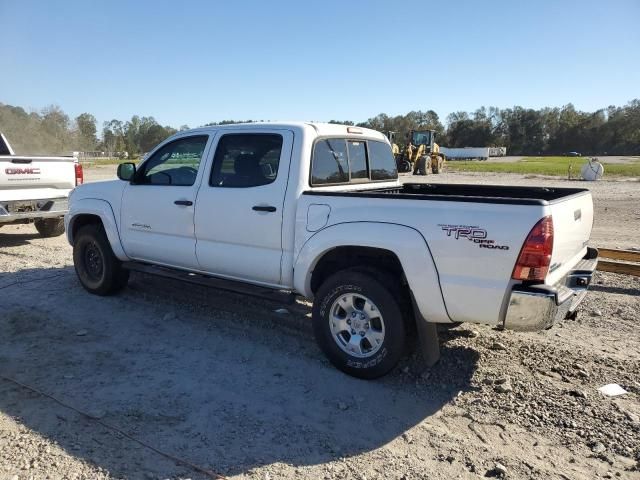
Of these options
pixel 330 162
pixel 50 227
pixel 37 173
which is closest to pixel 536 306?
pixel 330 162

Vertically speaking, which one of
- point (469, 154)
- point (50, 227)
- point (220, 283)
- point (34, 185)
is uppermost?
point (469, 154)

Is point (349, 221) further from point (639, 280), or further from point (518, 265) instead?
point (639, 280)

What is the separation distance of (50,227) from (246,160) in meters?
7.03

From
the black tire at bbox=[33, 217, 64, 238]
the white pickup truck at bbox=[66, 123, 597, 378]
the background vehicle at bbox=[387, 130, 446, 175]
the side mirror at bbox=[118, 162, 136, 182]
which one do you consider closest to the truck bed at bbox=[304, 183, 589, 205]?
the white pickup truck at bbox=[66, 123, 597, 378]

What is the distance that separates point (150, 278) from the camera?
22.6 feet

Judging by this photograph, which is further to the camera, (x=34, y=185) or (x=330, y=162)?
(x=34, y=185)

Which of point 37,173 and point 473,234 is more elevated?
point 37,173

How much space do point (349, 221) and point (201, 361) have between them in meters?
1.78

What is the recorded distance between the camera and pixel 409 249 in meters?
3.67

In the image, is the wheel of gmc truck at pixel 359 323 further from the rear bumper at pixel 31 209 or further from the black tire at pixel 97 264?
the rear bumper at pixel 31 209

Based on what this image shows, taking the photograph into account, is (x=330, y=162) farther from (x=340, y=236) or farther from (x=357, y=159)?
(x=340, y=236)

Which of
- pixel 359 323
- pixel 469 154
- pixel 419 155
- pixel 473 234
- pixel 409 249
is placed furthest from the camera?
pixel 469 154

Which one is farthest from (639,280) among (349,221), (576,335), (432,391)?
(349,221)

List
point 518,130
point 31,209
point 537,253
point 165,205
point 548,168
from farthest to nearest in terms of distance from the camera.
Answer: point 518,130 → point 548,168 → point 31,209 → point 165,205 → point 537,253
